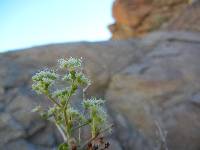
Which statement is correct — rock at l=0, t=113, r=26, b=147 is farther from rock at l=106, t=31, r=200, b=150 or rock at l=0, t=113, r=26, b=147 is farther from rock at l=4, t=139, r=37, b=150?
rock at l=106, t=31, r=200, b=150

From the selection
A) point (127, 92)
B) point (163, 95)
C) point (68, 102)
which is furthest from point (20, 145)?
point (68, 102)

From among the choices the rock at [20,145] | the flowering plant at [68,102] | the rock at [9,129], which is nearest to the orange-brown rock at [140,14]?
the rock at [9,129]

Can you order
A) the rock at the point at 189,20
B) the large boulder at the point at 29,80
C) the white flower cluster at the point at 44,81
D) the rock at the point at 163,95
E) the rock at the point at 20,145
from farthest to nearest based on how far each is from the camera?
the rock at the point at 189,20 → the rock at the point at 163,95 → the large boulder at the point at 29,80 → the rock at the point at 20,145 → the white flower cluster at the point at 44,81

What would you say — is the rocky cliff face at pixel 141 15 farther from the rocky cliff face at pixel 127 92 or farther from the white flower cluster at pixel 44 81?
the white flower cluster at pixel 44 81

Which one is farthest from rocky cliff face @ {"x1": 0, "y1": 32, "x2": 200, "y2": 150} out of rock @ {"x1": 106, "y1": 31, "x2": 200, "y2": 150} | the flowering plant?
the flowering plant

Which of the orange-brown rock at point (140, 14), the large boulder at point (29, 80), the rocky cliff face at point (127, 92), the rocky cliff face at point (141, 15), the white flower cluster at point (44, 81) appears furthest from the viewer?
the orange-brown rock at point (140, 14)

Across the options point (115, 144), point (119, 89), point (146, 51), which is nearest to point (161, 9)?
point (146, 51)

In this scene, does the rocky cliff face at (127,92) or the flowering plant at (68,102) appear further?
the rocky cliff face at (127,92)
